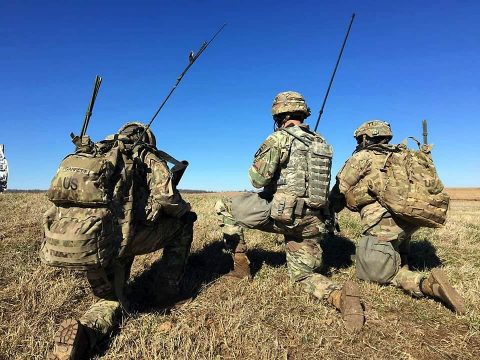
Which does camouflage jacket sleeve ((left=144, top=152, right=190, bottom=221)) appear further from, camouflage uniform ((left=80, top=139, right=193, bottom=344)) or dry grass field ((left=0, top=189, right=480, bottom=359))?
dry grass field ((left=0, top=189, right=480, bottom=359))

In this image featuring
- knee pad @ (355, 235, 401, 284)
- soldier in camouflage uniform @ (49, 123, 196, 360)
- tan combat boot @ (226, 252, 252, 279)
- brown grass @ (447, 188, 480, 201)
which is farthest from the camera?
brown grass @ (447, 188, 480, 201)

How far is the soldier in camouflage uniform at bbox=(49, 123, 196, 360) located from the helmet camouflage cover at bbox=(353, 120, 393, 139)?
316cm

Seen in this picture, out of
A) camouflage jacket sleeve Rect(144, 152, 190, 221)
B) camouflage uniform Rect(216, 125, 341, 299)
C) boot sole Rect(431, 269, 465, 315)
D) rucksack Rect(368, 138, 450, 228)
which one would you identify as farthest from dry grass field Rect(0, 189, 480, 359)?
camouflage jacket sleeve Rect(144, 152, 190, 221)

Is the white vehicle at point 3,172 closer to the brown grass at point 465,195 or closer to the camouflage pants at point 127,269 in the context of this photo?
the camouflage pants at point 127,269

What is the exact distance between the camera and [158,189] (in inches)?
175

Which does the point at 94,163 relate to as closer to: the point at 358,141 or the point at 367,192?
the point at 367,192

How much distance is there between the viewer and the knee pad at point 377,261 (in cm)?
540

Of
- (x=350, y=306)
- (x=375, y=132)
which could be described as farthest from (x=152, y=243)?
(x=375, y=132)

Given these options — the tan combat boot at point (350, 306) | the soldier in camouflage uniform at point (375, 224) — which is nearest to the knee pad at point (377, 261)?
the soldier in camouflage uniform at point (375, 224)

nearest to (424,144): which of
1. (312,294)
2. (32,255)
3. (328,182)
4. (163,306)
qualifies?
(328,182)

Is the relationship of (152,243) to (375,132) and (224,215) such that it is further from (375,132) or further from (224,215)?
(375,132)

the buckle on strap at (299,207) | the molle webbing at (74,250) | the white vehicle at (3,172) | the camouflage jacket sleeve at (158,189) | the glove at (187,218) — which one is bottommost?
the molle webbing at (74,250)

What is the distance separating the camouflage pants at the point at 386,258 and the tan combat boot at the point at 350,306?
3.73ft

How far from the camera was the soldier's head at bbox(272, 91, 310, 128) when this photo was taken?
557cm
